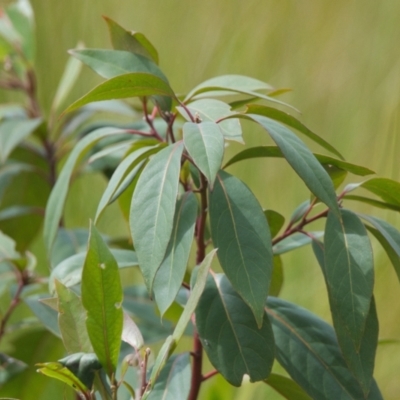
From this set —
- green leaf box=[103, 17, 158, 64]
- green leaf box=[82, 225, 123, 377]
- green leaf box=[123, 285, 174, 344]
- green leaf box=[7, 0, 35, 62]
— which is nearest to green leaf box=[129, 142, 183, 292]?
green leaf box=[82, 225, 123, 377]

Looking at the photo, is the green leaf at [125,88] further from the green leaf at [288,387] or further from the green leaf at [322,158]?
the green leaf at [288,387]

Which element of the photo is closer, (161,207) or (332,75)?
(161,207)

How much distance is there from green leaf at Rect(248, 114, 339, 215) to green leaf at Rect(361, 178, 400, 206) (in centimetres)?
9

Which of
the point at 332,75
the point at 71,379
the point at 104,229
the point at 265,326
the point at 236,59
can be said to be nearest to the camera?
the point at 71,379

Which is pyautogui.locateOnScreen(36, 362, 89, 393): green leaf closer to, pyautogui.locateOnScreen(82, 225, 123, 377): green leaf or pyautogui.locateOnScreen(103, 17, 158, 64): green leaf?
pyautogui.locateOnScreen(82, 225, 123, 377): green leaf

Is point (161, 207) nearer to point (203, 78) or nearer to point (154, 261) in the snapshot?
point (154, 261)

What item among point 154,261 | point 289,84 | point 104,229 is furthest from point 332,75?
point 154,261

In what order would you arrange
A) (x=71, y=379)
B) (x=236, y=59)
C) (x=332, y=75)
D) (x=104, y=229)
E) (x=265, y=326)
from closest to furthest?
1. (x=71, y=379)
2. (x=265, y=326)
3. (x=332, y=75)
4. (x=236, y=59)
5. (x=104, y=229)

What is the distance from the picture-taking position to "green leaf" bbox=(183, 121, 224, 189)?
0.50 m

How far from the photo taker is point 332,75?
140 cm

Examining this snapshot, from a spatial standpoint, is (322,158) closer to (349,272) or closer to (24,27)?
(349,272)

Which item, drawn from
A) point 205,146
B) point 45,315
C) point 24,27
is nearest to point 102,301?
point 205,146

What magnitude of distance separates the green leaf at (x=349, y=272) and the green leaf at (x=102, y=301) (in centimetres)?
19

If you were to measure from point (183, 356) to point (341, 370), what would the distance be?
6.4 inches
